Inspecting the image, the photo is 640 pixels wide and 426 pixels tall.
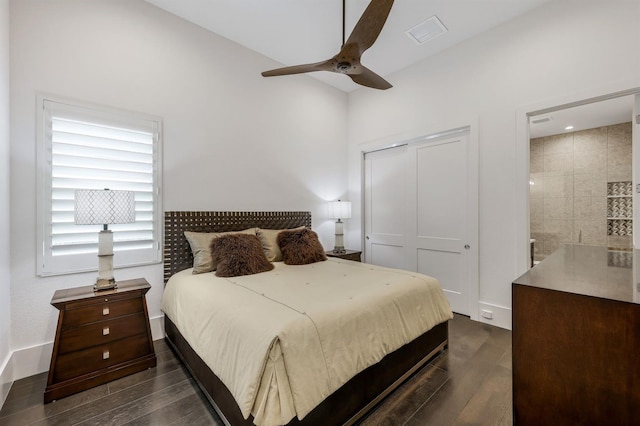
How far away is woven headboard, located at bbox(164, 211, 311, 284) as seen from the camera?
Answer: 279cm

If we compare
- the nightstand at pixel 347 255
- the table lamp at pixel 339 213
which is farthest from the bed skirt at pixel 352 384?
the table lamp at pixel 339 213

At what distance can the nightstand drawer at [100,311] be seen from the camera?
6.30 ft

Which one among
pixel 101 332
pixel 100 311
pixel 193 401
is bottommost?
pixel 193 401

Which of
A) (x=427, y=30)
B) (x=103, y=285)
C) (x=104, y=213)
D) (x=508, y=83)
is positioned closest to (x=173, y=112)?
(x=104, y=213)

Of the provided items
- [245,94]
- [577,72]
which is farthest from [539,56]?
[245,94]

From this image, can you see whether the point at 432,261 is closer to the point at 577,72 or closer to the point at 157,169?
the point at 577,72

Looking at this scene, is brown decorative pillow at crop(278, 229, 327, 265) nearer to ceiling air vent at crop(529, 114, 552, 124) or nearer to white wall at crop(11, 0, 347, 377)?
white wall at crop(11, 0, 347, 377)

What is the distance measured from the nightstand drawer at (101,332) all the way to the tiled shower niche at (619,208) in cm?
717

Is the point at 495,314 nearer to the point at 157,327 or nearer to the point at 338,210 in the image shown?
the point at 338,210

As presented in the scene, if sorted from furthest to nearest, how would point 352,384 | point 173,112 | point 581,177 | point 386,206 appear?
point 581,177 → point 386,206 → point 173,112 → point 352,384

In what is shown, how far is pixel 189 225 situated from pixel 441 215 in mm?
3050

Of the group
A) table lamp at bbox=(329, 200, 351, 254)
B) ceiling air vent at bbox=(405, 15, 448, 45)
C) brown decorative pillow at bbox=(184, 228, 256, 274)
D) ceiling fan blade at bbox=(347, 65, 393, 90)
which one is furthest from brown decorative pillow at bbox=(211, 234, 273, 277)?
ceiling air vent at bbox=(405, 15, 448, 45)

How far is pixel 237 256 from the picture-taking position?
253cm

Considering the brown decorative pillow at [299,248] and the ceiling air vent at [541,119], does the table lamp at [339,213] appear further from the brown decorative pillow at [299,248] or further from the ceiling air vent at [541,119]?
the ceiling air vent at [541,119]
